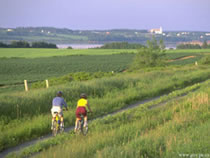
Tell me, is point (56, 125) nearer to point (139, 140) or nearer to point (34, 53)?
point (139, 140)

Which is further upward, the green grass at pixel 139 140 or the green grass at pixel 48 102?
the green grass at pixel 139 140

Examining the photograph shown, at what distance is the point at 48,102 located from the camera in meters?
14.3

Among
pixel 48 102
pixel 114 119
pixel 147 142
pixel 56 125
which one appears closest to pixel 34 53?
pixel 48 102

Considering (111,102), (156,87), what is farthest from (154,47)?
(111,102)

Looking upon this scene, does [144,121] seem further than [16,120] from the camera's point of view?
No

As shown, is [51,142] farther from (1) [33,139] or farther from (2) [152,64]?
(2) [152,64]

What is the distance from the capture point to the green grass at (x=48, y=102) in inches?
407

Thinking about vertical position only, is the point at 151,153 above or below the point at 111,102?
above

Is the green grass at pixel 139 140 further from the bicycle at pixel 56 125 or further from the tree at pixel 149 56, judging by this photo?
the tree at pixel 149 56

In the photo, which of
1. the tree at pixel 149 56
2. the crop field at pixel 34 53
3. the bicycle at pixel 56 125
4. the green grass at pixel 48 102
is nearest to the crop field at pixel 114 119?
the green grass at pixel 48 102

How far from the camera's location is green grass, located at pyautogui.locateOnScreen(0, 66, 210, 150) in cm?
1035

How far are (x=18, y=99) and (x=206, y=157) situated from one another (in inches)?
381

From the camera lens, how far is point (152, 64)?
48688 mm

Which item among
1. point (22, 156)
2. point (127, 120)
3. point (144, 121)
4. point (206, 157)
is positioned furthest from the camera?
point (127, 120)
